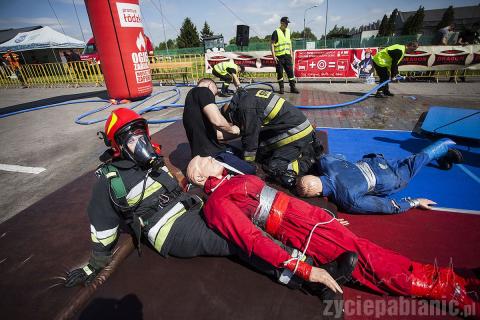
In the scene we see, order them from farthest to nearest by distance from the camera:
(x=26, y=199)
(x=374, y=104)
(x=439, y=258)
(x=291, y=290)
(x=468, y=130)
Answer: (x=374, y=104) → (x=468, y=130) → (x=26, y=199) → (x=439, y=258) → (x=291, y=290)

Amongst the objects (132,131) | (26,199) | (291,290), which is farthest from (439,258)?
(26,199)

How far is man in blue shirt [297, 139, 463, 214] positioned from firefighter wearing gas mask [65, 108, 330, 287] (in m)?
1.23

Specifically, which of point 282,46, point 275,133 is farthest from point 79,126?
point 282,46

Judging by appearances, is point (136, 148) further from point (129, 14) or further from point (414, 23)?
point (414, 23)

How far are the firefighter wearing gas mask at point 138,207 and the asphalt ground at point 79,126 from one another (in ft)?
7.32

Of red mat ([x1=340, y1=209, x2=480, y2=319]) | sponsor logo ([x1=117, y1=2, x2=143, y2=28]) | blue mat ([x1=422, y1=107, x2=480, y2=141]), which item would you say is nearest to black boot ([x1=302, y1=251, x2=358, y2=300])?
red mat ([x1=340, y1=209, x2=480, y2=319])

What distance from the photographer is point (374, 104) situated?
7406mm

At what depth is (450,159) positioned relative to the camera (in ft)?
11.5

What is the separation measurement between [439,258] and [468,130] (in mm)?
3479

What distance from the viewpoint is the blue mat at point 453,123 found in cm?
430

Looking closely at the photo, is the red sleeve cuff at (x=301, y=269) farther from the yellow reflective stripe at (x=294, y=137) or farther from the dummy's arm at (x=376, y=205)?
the yellow reflective stripe at (x=294, y=137)

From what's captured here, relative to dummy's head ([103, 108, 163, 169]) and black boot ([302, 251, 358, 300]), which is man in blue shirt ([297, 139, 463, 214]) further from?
dummy's head ([103, 108, 163, 169])

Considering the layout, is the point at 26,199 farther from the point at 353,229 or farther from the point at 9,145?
the point at 353,229

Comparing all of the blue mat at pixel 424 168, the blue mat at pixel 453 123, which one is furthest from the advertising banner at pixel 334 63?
the blue mat at pixel 424 168
